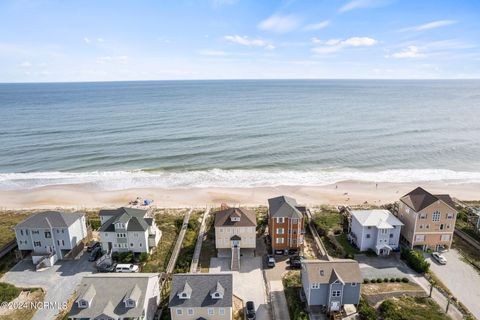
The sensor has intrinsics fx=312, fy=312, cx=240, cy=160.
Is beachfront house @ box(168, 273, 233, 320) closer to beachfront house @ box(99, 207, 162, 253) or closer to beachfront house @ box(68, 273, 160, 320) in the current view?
beachfront house @ box(68, 273, 160, 320)

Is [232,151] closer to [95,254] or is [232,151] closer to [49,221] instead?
[95,254]

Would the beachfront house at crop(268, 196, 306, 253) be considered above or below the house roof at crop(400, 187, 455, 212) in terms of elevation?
below

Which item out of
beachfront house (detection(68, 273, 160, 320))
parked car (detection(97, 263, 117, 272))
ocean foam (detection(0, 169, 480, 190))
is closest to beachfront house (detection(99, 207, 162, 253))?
parked car (detection(97, 263, 117, 272))

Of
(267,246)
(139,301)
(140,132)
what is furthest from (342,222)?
(140,132)

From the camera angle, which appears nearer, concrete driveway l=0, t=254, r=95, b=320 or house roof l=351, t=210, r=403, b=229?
concrete driveway l=0, t=254, r=95, b=320

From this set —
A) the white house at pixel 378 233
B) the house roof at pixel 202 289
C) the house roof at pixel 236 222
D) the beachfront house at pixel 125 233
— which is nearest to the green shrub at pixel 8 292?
the beachfront house at pixel 125 233

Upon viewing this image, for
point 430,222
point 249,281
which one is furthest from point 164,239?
point 430,222
